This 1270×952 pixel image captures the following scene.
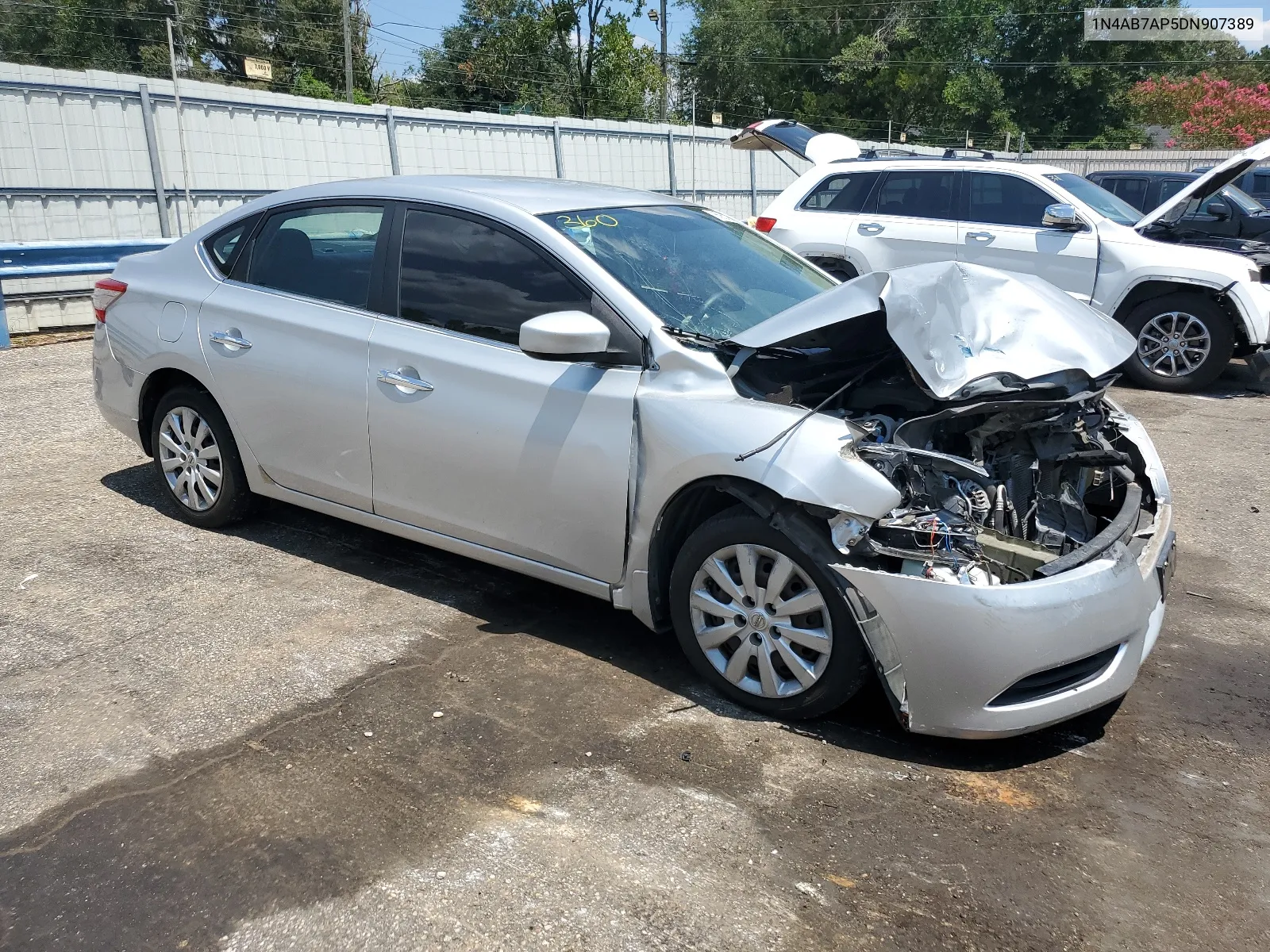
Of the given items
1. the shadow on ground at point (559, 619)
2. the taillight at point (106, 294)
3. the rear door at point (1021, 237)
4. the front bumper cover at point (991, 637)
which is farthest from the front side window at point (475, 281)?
the rear door at point (1021, 237)

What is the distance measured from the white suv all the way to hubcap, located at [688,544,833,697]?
18.0ft

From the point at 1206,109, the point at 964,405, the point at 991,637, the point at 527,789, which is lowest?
the point at 527,789

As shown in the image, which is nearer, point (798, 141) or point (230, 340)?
point (230, 340)

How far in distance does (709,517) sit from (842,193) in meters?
7.26

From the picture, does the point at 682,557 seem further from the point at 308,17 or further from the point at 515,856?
the point at 308,17

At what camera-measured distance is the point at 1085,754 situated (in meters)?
3.52

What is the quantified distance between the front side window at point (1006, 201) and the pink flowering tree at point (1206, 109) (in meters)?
32.1

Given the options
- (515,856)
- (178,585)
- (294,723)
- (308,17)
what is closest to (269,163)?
(178,585)

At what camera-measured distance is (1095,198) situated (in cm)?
955

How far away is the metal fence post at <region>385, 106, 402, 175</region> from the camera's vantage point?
1569 cm

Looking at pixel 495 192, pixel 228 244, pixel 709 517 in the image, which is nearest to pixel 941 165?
pixel 495 192

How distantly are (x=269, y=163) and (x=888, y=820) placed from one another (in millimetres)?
13839

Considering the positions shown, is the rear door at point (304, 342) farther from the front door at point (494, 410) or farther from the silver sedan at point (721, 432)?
the front door at point (494, 410)

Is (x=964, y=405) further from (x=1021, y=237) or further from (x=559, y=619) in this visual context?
(x=1021, y=237)
